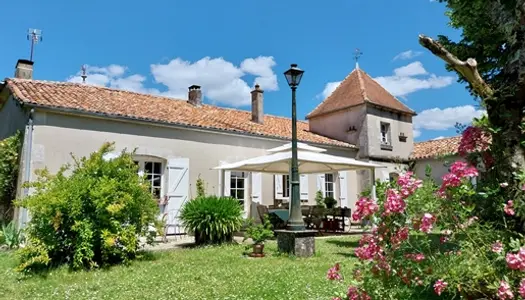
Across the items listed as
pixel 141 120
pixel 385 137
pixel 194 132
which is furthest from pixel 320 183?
pixel 141 120

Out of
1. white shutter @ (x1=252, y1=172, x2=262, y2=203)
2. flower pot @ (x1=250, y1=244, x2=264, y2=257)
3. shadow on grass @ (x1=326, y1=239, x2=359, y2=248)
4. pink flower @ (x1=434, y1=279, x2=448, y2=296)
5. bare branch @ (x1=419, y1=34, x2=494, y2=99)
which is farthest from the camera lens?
white shutter @ (x1=252, y1=172, x2=262, y2=203)

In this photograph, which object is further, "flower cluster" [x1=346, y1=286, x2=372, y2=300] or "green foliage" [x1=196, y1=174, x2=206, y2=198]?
"green foliage" [x1=196, y1=174, x2=206, y2=198]

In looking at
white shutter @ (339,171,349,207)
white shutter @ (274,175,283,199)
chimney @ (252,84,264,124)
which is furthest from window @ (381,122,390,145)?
white shutter @ (274,175,283,199)

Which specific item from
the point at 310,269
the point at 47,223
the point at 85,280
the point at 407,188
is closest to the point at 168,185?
the point at 47,223

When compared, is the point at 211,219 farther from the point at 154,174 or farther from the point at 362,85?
the point at 362,85

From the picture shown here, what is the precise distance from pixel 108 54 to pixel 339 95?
10.3m

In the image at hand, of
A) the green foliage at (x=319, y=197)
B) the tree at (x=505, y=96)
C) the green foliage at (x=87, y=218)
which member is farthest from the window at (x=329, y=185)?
the tree at (x=505, y=96)

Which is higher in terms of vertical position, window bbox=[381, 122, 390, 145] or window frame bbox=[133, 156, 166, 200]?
window bbox=[381, 122, 390, 145]

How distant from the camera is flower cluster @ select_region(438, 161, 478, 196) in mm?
2910

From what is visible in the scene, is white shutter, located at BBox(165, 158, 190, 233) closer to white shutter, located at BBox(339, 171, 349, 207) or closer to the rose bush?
white shutter, located at BBox(339, 171, 349, 207)

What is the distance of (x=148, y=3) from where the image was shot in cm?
1012

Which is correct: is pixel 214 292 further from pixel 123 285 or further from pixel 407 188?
pixel 407 188

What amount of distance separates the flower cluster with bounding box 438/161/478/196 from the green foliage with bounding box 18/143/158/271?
17.1ft

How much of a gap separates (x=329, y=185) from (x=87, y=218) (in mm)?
11110
